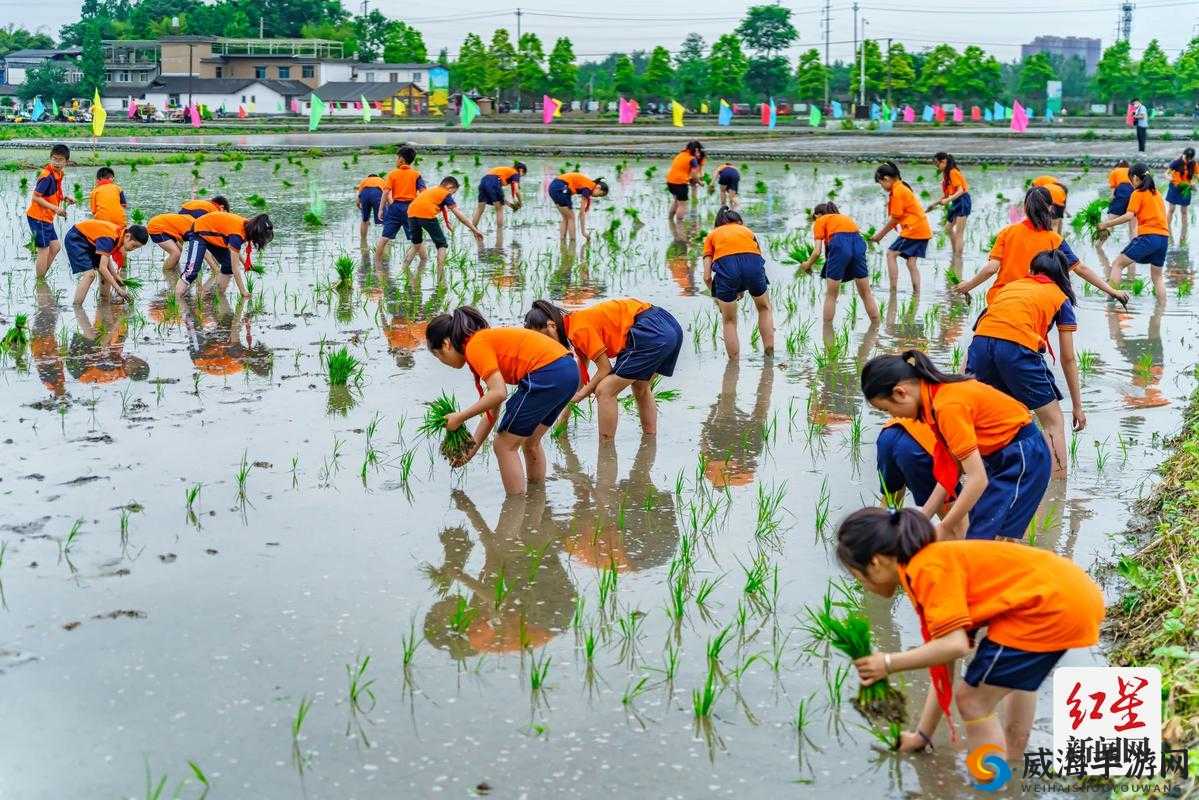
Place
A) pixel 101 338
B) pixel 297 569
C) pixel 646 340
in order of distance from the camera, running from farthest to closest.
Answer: pixel 101 338, pixel 646 340, pixel 297 569

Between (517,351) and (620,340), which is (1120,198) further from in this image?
(517,351)

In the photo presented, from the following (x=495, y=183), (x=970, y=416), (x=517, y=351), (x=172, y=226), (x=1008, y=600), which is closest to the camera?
(x=1008, y=600)

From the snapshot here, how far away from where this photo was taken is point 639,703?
463 cm

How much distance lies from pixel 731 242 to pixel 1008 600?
631cm

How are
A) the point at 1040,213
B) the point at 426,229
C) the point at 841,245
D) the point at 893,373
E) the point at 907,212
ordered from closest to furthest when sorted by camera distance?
Result: the point at 893,373
the point at 1040,213
the point at 841,245
the point at 907,212
the point at 426,229

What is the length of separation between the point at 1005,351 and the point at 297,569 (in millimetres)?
3695

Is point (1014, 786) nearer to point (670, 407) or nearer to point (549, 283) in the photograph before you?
point (670, 407)

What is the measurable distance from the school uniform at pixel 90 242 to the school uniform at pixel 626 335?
21.2ft

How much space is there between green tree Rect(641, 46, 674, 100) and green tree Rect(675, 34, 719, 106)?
1.48 m

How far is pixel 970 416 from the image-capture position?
4.83 meters

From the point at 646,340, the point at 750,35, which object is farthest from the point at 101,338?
the point at 750,35

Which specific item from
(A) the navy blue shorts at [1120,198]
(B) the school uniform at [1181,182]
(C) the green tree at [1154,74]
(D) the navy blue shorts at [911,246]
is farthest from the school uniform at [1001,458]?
(C) the green tree at [1154,74]

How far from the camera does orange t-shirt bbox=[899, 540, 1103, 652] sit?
3.73m

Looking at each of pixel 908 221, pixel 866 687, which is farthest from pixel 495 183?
pixel 866 687
